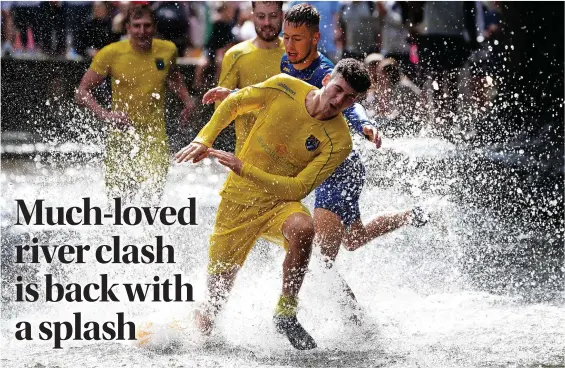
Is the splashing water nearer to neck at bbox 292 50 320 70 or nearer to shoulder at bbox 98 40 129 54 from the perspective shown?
neck at bbox 292 50 320 70

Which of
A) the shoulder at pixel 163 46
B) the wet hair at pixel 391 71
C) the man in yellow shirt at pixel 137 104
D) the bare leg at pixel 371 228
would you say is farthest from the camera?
the wet hair at pixel 391 71

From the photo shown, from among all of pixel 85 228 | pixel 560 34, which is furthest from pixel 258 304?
pixel 560 34

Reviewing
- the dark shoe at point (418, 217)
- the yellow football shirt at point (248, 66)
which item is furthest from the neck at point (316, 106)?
the yellow football shirt at point (248, 66)

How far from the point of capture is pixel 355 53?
14.6 metres

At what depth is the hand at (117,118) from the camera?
897 centimetres

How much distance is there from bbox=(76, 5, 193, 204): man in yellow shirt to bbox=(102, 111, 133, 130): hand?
0.19 ft

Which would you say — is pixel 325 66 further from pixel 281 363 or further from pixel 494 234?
pixel 494 234

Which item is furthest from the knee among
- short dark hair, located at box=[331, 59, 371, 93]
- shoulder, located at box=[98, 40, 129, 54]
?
shoulder, located at box=[98, 40, 129, 54]

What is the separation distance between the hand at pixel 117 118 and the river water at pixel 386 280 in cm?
82

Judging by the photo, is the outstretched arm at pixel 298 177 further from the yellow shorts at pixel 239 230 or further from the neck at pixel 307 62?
the neck at pixel 307 62

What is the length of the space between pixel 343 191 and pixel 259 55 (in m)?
1.40

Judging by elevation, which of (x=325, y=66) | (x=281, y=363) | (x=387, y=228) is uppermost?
(x=325, y=66)

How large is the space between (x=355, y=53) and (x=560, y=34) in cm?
230

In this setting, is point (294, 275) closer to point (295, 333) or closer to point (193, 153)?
point (295, 333)
